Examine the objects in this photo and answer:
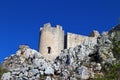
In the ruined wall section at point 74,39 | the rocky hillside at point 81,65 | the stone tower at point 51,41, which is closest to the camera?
the rocky hillside at point 81,65

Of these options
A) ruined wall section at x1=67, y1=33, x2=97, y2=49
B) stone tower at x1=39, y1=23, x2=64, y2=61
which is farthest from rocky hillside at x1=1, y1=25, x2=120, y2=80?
ruined wall section at x1=67, y1=33, x2=97, y2=49

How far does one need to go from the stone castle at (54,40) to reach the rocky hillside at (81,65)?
8.28m

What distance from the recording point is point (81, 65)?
29297 millimetres

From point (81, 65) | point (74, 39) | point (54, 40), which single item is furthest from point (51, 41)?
point (81, 65)

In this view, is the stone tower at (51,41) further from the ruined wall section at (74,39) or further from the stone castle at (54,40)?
the ruined wall section at (74,39)

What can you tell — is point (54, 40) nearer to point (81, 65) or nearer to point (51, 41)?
point (51, 41)

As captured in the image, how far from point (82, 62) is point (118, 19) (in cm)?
658

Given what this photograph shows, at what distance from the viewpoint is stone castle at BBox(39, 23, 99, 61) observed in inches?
1645

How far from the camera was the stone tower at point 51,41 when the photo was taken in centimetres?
4172

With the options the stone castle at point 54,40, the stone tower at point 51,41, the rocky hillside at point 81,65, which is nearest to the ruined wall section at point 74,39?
the stone castle at point 54,40

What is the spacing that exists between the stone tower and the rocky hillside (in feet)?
26.9

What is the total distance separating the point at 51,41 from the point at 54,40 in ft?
1.22

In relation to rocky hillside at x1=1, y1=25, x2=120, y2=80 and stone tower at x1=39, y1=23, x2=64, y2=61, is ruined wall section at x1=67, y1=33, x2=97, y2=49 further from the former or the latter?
rocky hillside at x1=1, y1=25, x2=120, y2=80

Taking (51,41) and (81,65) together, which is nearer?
(81,65)
